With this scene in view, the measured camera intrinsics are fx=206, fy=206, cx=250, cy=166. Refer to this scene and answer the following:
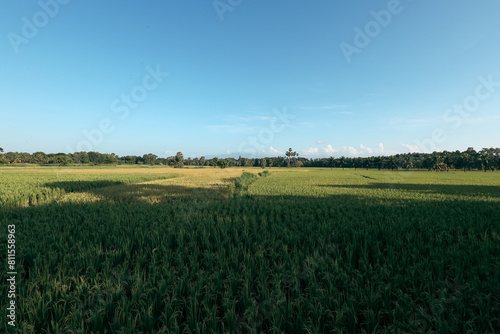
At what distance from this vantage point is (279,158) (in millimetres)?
189375

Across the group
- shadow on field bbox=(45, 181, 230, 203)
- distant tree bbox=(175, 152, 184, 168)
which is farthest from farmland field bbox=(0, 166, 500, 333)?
distant tree bbox=(175, 152, 184, 168)

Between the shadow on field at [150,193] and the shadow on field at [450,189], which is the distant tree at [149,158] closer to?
the shadow on field at [150,193]

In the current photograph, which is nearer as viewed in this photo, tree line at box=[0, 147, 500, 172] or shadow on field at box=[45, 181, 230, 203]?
shadow on field at box=[45, 181, 230, 203]

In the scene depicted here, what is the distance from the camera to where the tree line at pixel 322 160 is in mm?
109000

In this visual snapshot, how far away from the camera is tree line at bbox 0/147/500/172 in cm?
10900

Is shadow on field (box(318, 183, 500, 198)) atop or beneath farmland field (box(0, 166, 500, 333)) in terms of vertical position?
beneath

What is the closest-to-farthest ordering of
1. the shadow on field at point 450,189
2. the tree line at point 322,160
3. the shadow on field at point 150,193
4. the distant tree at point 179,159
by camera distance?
the shadow on field at point 150,193 → the shadow on field at point 450,189 → the tree line at point 322,160 → the distant tree at point 179,159

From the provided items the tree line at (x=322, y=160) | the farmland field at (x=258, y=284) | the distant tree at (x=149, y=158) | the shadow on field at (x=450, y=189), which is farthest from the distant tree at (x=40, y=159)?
the shadow on field at (x=450, y=189)

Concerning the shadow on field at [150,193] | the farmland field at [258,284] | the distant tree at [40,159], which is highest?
the distant tree at [40,159]

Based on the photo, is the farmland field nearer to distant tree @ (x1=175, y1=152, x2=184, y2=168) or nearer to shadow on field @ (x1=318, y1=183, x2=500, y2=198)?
shadow on field @ (x1=318, y1=183, x2=500, y2=198)

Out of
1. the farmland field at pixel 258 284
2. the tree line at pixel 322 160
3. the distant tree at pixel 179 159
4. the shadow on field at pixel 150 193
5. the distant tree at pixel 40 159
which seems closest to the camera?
the farmland field at pixel 258 284

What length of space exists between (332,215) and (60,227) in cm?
1243

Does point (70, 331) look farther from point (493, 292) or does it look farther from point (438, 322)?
point (493, 292)

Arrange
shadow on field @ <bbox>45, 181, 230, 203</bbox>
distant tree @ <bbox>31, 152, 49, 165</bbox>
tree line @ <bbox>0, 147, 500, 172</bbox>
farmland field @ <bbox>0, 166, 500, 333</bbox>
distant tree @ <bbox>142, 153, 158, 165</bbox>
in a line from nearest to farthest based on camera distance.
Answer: farmland field @ <bbox>0, 166, 500, 333</bbox> < shadow on field @ <bbox>45, 181, 230, 203</bbox> < tree line @ <bbox>0, 147, 500, 172</bbox> < distant tree @ <bbox>31, 152, 49, 165</bbox> < distant tree @ <bbox>142, 153, 158, 165</bbox>
